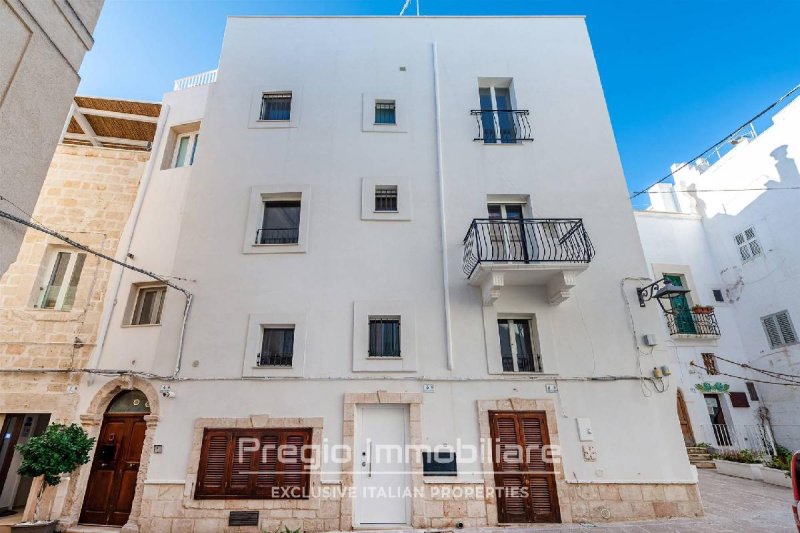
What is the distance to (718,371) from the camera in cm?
1311

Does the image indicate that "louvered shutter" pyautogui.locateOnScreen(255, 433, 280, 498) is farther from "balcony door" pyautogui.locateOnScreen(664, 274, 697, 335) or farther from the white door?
"balcony door" pyautogui.locateOnScreen(664, 274, 697, 335)

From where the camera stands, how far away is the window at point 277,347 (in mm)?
7770

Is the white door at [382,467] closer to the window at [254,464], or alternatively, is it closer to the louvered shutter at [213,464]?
the window at [254,464]

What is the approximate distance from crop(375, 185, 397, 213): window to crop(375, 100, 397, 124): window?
1.95 m

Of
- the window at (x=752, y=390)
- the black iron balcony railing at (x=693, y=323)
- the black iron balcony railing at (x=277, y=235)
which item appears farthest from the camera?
the black iron balcony railing at (x=693, y=323)

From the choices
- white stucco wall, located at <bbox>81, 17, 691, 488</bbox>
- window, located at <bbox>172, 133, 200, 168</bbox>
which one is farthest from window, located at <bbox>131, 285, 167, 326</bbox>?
window, located at <bbox>172, 133, 200, 168</bbox>

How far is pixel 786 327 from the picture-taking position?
1262 centimetres

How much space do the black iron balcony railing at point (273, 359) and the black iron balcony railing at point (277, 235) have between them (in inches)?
97.7

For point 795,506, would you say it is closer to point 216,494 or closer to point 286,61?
point 216,494

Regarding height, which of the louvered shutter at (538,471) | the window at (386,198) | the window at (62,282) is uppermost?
the window at (386,198)

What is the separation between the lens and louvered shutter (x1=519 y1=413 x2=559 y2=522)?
271 inches

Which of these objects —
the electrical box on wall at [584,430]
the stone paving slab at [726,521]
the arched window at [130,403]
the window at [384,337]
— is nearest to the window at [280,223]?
the window at [384,337]

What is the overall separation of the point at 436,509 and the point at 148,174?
32.1 ft

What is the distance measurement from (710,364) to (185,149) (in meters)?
17.6
